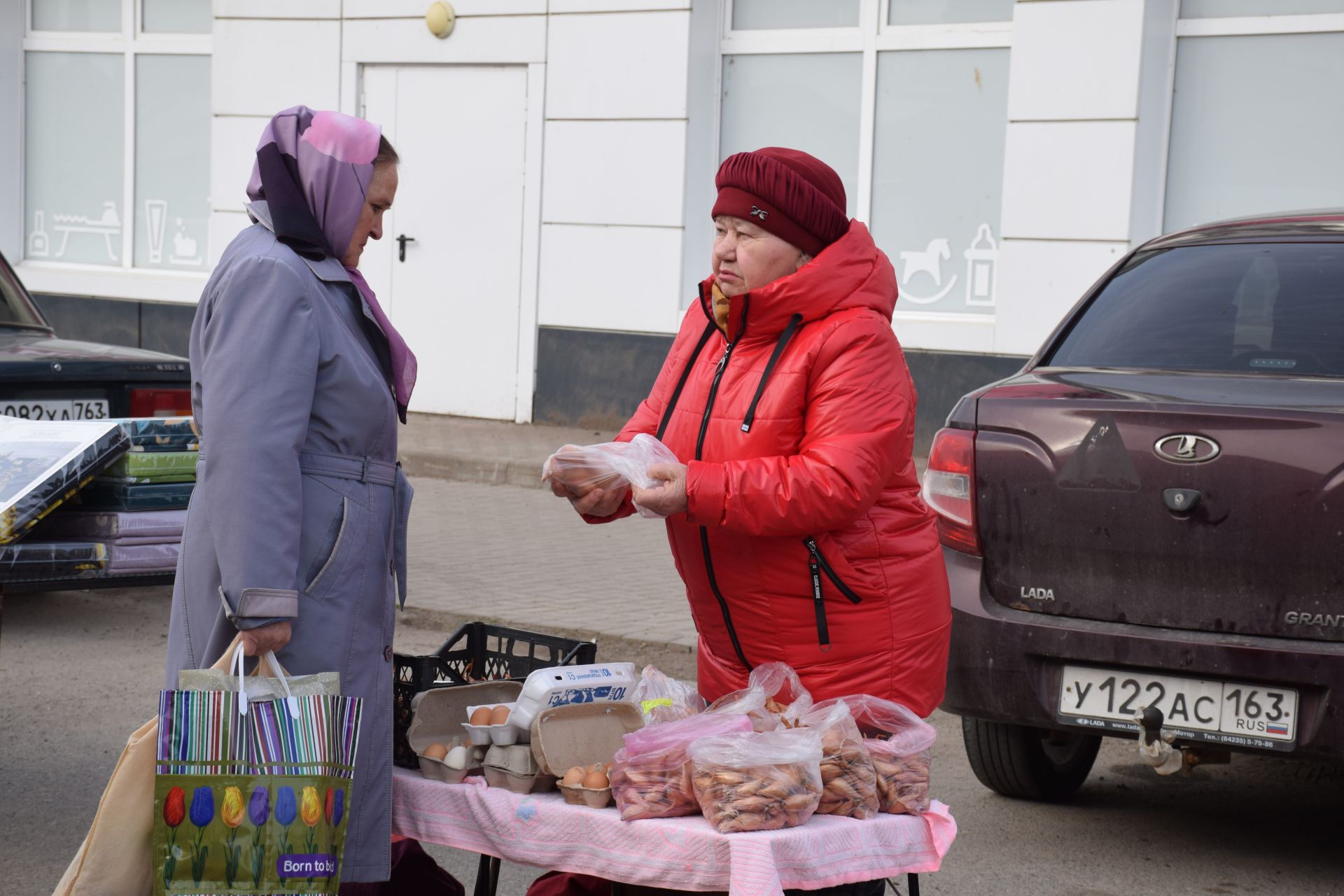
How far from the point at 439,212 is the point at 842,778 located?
34.2ft

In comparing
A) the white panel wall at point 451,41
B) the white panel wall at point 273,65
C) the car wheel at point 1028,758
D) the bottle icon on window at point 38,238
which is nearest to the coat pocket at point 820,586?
the car wheel at point 1028,758

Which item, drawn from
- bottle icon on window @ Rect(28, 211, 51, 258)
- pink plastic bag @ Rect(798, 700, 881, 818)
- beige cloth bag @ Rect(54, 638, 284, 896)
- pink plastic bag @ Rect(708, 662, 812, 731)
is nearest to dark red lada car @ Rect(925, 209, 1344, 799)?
pink plastic bag @ Rect(708, 662, 812, 731)

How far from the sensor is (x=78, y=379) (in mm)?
5934

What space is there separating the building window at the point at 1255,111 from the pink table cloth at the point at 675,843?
26.7 feet

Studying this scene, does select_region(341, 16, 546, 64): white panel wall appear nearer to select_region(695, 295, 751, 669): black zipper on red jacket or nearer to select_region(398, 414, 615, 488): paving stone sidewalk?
select_region(398, 414, 615, 488): paving stone sidewalk

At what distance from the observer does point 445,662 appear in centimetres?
336

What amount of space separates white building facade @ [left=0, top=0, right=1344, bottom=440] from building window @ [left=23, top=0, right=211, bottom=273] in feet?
0.19

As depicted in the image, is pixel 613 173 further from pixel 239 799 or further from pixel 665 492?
pixel 239 799

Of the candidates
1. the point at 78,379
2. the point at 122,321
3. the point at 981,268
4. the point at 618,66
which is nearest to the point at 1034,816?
the point at 78,379

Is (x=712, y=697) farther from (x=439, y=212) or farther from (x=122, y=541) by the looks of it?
(x=439, y=212)

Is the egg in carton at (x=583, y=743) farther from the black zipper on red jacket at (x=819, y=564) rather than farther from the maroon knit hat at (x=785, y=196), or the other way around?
the maroon knit hat at (x=785, y=196)

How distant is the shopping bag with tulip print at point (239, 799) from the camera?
2.60 meters

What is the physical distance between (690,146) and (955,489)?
304 inches

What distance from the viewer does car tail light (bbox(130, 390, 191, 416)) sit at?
6172 millimetres
